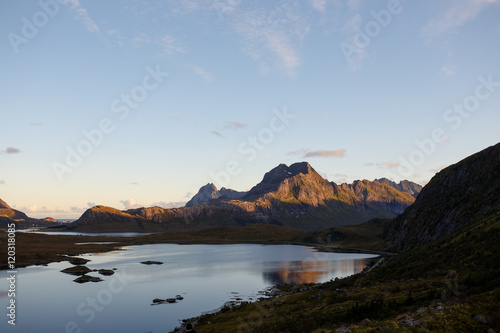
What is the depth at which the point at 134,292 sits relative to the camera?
330 feet

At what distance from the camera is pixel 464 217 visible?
107m

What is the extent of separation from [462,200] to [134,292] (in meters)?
118

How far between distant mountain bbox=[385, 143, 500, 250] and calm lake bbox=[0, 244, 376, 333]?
3581 centimetres

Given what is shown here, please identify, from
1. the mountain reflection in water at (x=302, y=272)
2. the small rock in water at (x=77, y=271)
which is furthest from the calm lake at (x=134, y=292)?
the small rock in water at (x=77, y=271)

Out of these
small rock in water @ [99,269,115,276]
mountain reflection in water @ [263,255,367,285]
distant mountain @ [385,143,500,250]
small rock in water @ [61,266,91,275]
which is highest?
distant mountain @ [385,143,500,250]

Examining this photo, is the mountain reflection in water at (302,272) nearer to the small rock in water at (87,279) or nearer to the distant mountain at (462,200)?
the distant mountain at (462,200)

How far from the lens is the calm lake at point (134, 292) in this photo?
71.6 metres

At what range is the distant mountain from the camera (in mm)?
98312

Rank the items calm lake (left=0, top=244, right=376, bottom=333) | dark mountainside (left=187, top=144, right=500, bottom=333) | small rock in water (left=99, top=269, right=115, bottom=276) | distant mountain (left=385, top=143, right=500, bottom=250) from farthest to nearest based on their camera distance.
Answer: small rock in water (left=99, top=269, right=115, bottom=276), distant mountain (left=385, top=143, right=500, bottom=250), calm lake (left=0, top=244, right=376, bottom=333), dark mountainside (left=187, top=144, right=500, bottom=333)

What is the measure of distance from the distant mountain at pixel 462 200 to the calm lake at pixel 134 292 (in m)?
35.8

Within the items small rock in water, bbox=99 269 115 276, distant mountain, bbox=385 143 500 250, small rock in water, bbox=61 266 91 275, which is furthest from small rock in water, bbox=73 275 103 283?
distant mountain, bbox=385 143 500 250

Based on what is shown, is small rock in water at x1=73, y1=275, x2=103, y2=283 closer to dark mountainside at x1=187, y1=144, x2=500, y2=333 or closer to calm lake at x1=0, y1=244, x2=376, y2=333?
calm lake at x1=0, y1=244, x2=376, y2=333


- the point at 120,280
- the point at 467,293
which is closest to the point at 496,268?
the point at 467,293

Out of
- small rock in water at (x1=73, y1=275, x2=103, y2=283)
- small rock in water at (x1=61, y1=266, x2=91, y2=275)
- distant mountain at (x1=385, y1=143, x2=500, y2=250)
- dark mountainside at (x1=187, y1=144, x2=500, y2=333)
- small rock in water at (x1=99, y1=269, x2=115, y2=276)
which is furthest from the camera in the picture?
small rock in water at (x1=61, y1=266, x2=91, y2=275)
